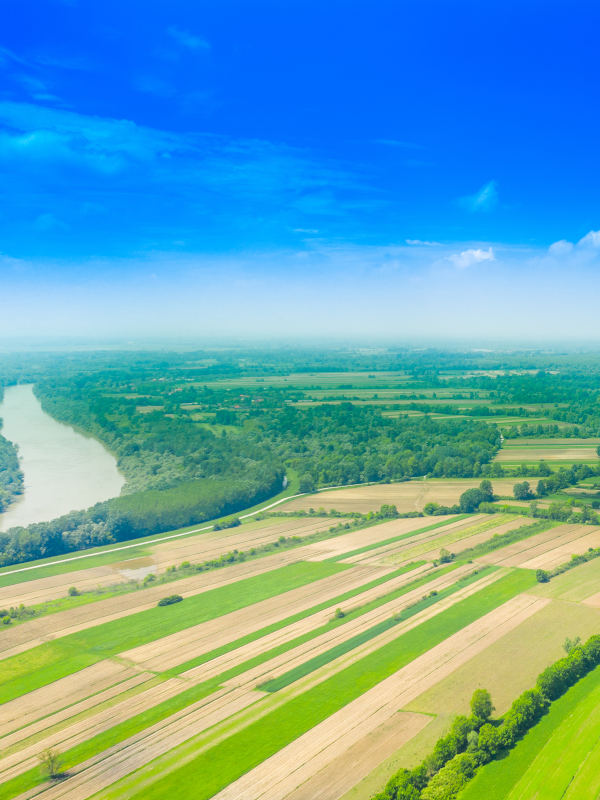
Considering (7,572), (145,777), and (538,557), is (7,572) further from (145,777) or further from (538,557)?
(538,557)

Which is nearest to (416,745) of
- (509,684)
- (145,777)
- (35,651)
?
(509,684)

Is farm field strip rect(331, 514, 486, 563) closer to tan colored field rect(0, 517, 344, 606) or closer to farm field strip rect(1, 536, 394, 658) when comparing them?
farm field strip rect(1, 536, 394, 658)

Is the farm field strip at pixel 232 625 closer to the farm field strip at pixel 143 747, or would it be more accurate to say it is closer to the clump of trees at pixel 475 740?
the farm field strip at pixel 143 747

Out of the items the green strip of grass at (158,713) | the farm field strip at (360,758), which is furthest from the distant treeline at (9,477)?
the farm field strip at (360,758)

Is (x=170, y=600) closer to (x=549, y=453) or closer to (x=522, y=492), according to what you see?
(x=522, y=492)

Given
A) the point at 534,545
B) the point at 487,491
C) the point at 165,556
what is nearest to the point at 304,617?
the point at 165,556

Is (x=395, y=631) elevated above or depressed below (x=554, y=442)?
below
